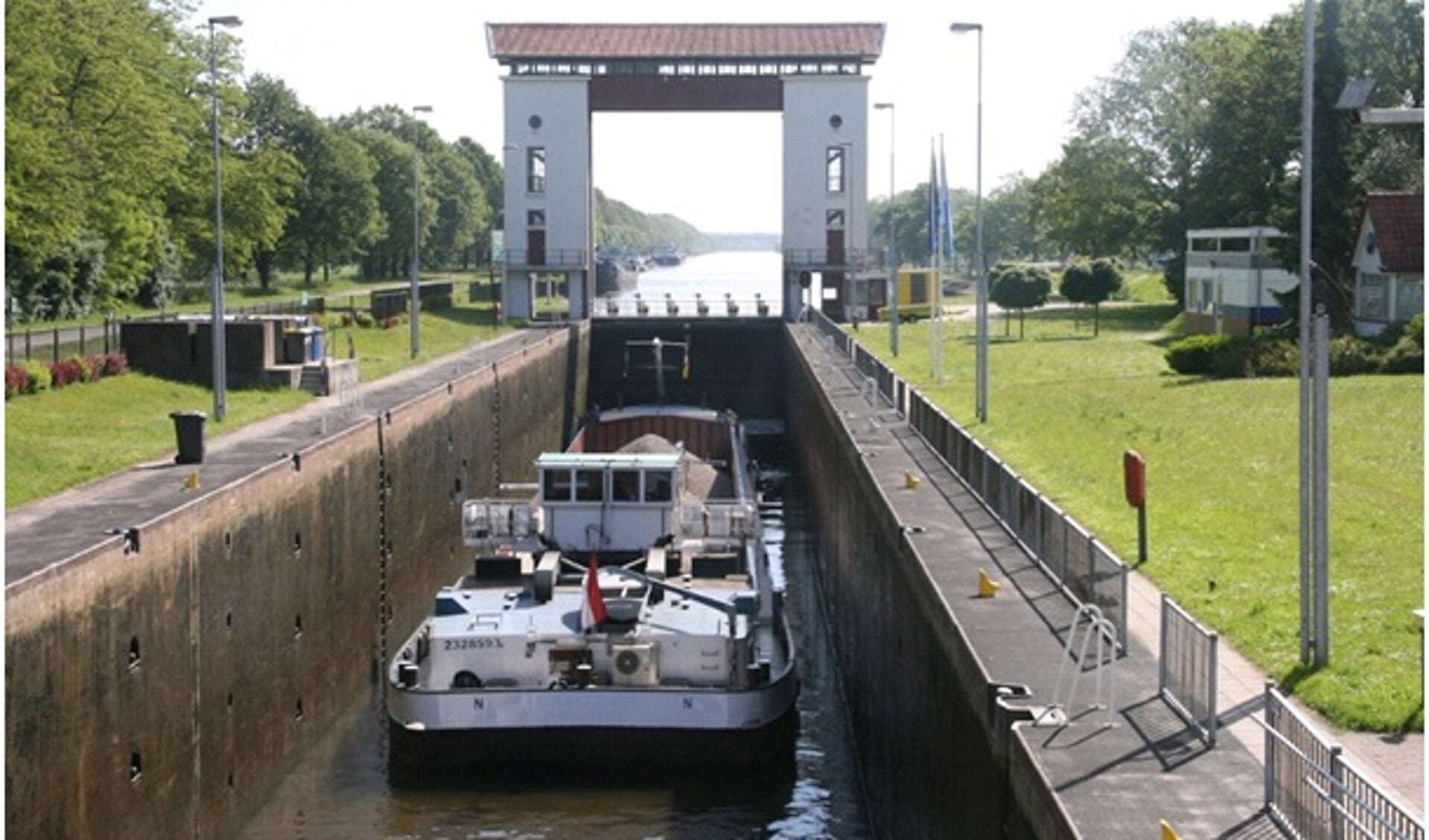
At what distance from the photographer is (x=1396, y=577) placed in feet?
79.0

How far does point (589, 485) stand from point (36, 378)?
14.8 m

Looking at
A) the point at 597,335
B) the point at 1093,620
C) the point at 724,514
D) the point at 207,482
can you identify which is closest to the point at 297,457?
the point at 207,482

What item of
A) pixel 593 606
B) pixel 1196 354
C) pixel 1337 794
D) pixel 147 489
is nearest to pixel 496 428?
pixel 1196 354

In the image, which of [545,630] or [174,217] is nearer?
[545,630]

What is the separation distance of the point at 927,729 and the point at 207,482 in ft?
46.9

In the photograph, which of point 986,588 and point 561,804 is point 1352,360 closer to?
point 561,804

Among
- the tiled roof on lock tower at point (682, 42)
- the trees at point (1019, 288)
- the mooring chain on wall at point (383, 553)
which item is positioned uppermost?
the tiled roof on lock tower at point (682, 42)

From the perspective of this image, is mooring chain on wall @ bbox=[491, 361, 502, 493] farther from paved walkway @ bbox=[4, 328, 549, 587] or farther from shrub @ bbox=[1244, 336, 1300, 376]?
shrub @ bbox=[1244, 336, 1300, 376]

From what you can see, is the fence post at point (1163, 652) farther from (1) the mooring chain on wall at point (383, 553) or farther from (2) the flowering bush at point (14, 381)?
(2) the flowering bush at point (14, 381)

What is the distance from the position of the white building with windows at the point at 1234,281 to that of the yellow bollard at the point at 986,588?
4618 cm

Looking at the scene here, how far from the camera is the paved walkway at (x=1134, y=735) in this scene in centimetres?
1417

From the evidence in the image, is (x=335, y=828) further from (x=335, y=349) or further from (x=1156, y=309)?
(x=1156, y=309)

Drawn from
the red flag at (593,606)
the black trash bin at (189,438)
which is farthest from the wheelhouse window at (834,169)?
the red flag at (593,606)

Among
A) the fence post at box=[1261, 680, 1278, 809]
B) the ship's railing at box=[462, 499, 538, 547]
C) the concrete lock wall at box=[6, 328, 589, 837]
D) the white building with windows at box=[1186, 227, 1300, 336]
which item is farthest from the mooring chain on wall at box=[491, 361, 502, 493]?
the fence post at box=[1261, 680, 1278, 809]
